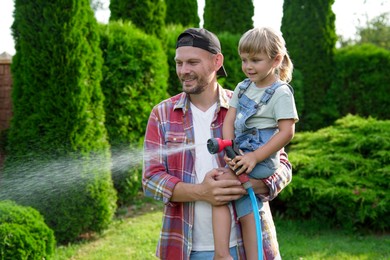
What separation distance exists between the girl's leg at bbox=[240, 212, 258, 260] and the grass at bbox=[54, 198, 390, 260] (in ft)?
10.7

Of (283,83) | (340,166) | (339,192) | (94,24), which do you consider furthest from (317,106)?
(283,83)

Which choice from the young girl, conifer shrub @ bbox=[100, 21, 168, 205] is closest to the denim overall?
the young girl

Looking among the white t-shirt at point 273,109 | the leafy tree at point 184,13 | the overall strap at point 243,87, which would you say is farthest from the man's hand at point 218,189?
the leafy tree at point 184,13

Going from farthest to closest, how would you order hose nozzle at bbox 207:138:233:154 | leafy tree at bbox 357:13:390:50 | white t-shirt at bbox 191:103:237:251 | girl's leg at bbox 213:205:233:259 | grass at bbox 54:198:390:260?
leafy tree at bbox 357:13:390:50 → grass at bbox 54:198:390:260 → white t-shirt at bbox 191:103:237:251 → girl's leg at bbox 213:205:233:259 → hose nozzle at bbox 207:138:233:154

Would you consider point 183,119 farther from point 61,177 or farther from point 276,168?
point 61,177

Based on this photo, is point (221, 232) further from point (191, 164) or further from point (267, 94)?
point (267, 94)

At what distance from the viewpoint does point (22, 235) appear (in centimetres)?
446


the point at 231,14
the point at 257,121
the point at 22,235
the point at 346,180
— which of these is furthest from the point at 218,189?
the point at 231,14

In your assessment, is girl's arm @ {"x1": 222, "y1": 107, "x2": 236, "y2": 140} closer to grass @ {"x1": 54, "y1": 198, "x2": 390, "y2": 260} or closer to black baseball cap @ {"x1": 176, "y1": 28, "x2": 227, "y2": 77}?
black baseball cap @ {"x1": 176, "y1": 28, "x2": 227, "y2": 77}

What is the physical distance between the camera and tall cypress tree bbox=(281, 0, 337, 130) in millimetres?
11883

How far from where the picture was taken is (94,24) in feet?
20.7

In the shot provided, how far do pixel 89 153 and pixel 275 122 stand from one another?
389 centimetres

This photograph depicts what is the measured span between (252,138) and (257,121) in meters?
0.09

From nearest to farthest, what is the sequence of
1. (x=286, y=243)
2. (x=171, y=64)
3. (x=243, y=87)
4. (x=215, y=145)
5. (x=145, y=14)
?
(x=215, y=145)
(x=243, y=87)
(x=286, y=243)
(x=145, y=14)
(x=171, y=64)
